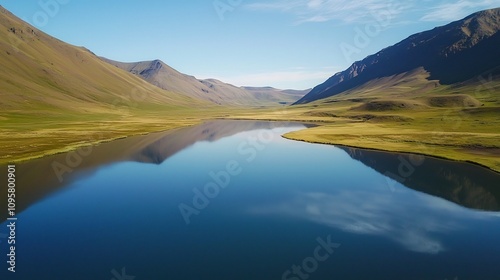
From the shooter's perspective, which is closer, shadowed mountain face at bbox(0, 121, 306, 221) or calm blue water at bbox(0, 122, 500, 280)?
calm blue water at bbox(0, 122, 500, 280)

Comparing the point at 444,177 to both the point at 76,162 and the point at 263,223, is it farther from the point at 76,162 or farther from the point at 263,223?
the point at 76,162

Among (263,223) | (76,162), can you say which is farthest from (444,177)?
(76,162)

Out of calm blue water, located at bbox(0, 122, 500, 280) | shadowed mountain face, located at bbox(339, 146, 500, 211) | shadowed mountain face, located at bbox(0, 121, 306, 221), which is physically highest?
shadowed mountain face, located at bbox(0, 121, 306, 221)

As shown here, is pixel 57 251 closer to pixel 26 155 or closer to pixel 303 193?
pixel 303 193

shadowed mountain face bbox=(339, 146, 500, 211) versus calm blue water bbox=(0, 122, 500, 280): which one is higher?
calm blue water bbox=(0, 122, 500, 280)

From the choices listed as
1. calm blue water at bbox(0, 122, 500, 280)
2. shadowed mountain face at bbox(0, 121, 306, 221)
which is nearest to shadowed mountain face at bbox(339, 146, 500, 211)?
calm blue water at bbox(0, 122, 500, 280)

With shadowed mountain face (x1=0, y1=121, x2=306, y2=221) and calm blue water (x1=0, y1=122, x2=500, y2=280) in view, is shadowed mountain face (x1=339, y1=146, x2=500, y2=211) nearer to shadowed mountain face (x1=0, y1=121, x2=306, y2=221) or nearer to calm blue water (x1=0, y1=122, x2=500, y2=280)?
calm blue water (x1=0, y1=122, x2=500, y2=280)

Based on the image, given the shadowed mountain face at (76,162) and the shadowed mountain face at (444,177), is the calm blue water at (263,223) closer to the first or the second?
the shadowed mountain face at (444,177)

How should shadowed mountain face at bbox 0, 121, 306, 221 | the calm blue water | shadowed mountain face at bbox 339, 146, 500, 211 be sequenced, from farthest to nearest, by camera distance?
1. shadowed mountain face at bbox 0, 121, 306, 221
2. shadowed mountain face at bbox 339, 146, 500, 211
3. the calm blue water

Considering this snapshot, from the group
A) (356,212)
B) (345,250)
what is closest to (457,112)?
(356,212)
